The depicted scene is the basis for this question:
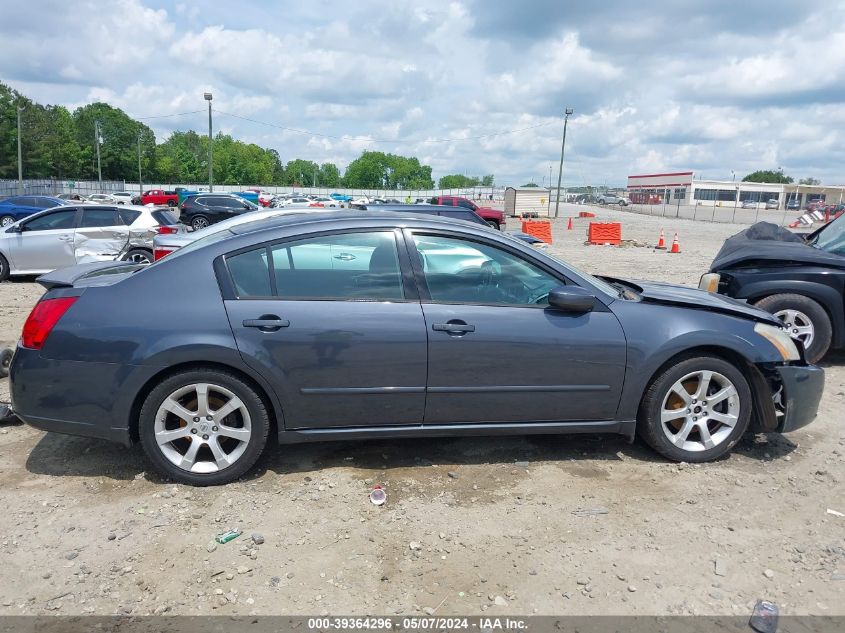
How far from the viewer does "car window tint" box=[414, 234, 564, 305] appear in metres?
3.79

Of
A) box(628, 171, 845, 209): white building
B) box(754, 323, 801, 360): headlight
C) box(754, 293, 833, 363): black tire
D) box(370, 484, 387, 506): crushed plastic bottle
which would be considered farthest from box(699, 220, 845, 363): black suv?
box(628, 171, 845, 209): white building

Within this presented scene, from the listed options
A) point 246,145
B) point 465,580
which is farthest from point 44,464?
point 246,145

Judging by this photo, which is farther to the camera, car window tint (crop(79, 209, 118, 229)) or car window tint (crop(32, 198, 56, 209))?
car window tint (crop(32, 198, 56, 209))

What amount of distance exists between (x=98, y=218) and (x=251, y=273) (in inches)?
373

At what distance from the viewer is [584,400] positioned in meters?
3.83

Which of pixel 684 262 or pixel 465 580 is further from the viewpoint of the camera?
pixel 684 262

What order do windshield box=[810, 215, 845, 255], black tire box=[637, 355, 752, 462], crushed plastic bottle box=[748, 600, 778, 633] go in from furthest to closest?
windshield box=[810, 215, 845, 255] < black tire box=[637, 355, 752, 462] < crushed plastic bottle box=[748, 600, 778, 633]

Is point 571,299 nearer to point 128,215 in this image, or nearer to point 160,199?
point 128,215

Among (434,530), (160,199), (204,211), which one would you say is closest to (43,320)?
(434,530)

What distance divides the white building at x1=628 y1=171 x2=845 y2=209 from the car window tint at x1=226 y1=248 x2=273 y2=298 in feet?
281

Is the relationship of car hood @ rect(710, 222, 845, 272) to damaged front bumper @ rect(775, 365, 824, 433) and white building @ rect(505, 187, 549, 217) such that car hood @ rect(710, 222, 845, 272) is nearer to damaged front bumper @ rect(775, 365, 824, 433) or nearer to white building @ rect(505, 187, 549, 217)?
damaged front bumper @ rect(775, 365, 824, 433)

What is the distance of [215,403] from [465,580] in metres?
1.78

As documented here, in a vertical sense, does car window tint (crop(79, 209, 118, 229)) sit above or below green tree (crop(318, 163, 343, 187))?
below

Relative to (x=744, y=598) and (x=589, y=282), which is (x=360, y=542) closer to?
(x=744, y=598)
